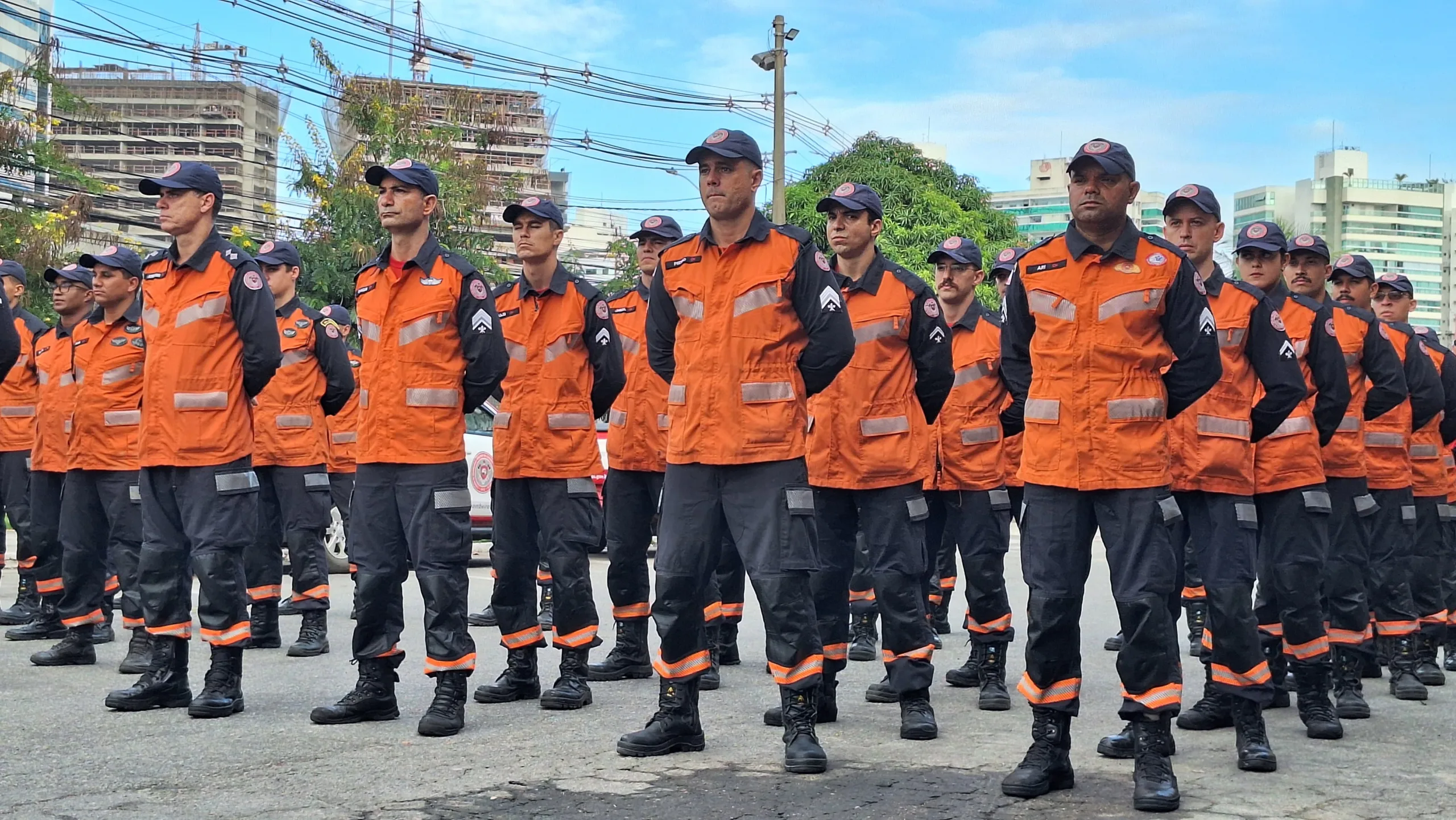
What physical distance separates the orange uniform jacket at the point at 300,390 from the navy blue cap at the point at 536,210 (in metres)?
2.25

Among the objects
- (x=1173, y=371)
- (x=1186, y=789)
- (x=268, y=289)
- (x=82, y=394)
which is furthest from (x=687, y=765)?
(x=82, y=394)

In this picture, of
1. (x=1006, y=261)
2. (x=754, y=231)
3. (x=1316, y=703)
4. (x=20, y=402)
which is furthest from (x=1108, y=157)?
(x=20, y=402)

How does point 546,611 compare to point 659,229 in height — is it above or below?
below

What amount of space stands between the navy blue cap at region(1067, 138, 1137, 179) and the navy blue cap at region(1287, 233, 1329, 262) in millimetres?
2522

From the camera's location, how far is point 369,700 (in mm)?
7148

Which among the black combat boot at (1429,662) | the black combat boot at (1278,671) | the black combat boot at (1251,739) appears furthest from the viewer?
the black combat boot at (1429,662)

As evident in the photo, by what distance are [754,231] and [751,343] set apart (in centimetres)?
46

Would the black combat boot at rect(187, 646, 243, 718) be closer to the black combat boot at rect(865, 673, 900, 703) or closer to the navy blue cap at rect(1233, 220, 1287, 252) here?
the black combat boot at rect(865, 673, 900, 703)

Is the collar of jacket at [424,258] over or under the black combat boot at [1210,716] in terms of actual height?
over

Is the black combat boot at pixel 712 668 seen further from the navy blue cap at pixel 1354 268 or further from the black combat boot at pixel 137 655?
the navy blue cap at pixel 1354 268

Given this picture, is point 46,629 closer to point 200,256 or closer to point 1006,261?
point 200,256

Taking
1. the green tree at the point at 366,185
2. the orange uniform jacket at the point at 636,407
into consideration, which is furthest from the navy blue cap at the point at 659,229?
the green tree at the point at 366,185

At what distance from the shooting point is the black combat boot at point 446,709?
269 inches

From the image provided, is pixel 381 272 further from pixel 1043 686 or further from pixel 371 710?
pixel 1043 686
